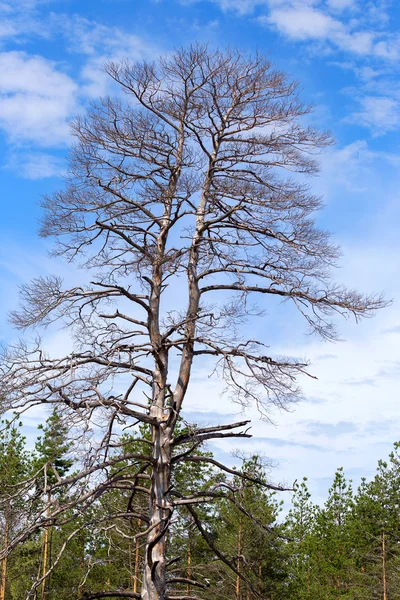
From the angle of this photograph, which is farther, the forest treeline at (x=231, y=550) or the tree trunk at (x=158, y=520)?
the forest treeline at (x=231, y=550)

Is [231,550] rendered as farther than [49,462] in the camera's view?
Yes

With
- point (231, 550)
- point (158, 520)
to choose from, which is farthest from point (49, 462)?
point (231, 550)

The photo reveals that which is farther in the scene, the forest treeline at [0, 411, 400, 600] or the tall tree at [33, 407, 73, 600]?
the forest treeline at [0, 411, 400, 600]

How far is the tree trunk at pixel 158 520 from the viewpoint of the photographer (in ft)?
29.9

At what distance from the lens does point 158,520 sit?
30.5 feet

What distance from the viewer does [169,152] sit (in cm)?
1077

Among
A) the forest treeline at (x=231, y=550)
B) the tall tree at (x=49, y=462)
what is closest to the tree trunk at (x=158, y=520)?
the tall tree at (x=49, y=462)

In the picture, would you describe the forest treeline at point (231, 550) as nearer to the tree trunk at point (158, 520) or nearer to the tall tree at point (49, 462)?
the tall tree at point (49, 462)

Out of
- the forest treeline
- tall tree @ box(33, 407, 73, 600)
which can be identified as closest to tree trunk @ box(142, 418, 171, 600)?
tall tree @ box(33, 407, 73, 600)

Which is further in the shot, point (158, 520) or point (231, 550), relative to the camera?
point (231, 550)

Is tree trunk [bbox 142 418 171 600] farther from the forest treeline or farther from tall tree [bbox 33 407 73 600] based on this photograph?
the forest treeline

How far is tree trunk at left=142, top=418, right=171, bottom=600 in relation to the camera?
9.12 metres

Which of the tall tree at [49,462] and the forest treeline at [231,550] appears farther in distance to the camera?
the forest treeline at [231,550]

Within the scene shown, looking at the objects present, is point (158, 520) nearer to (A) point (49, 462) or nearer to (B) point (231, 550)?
(A) point (49, 462)
